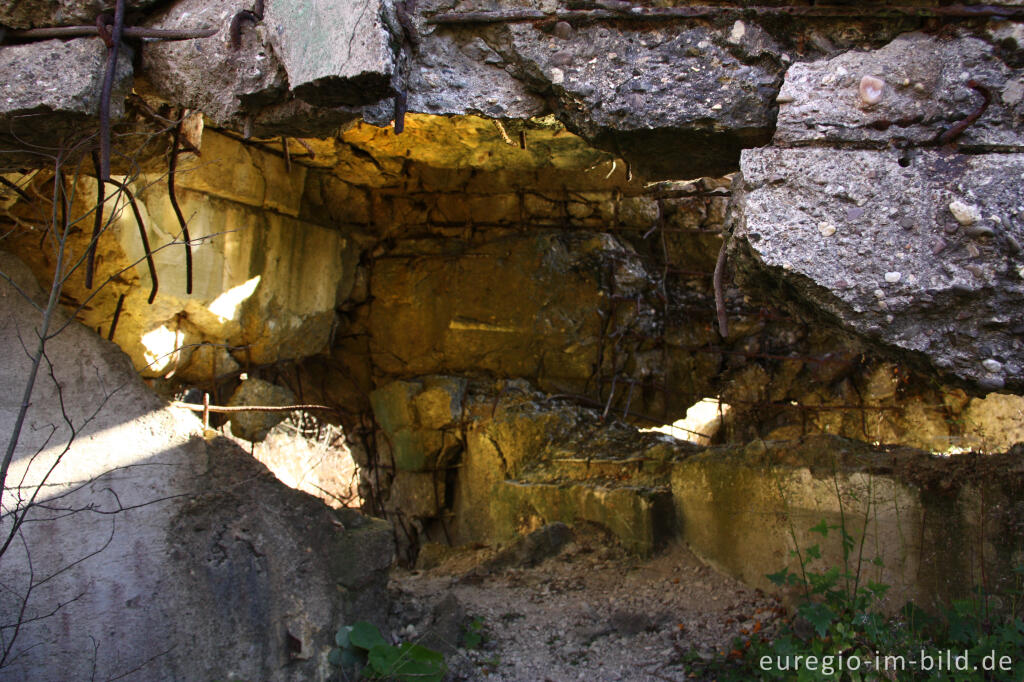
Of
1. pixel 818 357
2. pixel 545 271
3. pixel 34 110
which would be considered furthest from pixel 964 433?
pixel 34 110

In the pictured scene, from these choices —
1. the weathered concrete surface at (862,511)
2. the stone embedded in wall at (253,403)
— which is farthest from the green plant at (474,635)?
the stone embedded in wall at (253,403)

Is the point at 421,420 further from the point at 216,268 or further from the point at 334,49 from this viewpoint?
the point at 334,49

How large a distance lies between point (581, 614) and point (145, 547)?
1.85 meters

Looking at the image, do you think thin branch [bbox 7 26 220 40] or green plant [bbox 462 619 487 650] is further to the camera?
green plant [bbox 462 619 487 650]

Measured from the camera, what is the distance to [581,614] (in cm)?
365

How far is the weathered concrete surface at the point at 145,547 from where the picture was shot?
2576mm

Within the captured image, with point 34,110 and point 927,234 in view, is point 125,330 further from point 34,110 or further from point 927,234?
point 927,234

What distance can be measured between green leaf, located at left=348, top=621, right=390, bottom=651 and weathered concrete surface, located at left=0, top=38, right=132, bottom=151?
1850mm

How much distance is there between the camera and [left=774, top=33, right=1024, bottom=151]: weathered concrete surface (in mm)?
2068

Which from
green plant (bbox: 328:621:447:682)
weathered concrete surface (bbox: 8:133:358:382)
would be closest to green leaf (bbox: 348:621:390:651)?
green plant (bbox: 328:621:447:682)

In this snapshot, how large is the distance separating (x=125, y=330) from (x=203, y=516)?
1.12m

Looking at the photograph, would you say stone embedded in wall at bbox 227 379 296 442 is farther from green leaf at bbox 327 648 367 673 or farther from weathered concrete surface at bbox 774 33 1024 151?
weathered concrete surface at bbox 774 33 1024 151

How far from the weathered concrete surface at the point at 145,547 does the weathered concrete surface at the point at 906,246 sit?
1.93m

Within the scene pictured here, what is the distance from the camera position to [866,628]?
8.73ft
